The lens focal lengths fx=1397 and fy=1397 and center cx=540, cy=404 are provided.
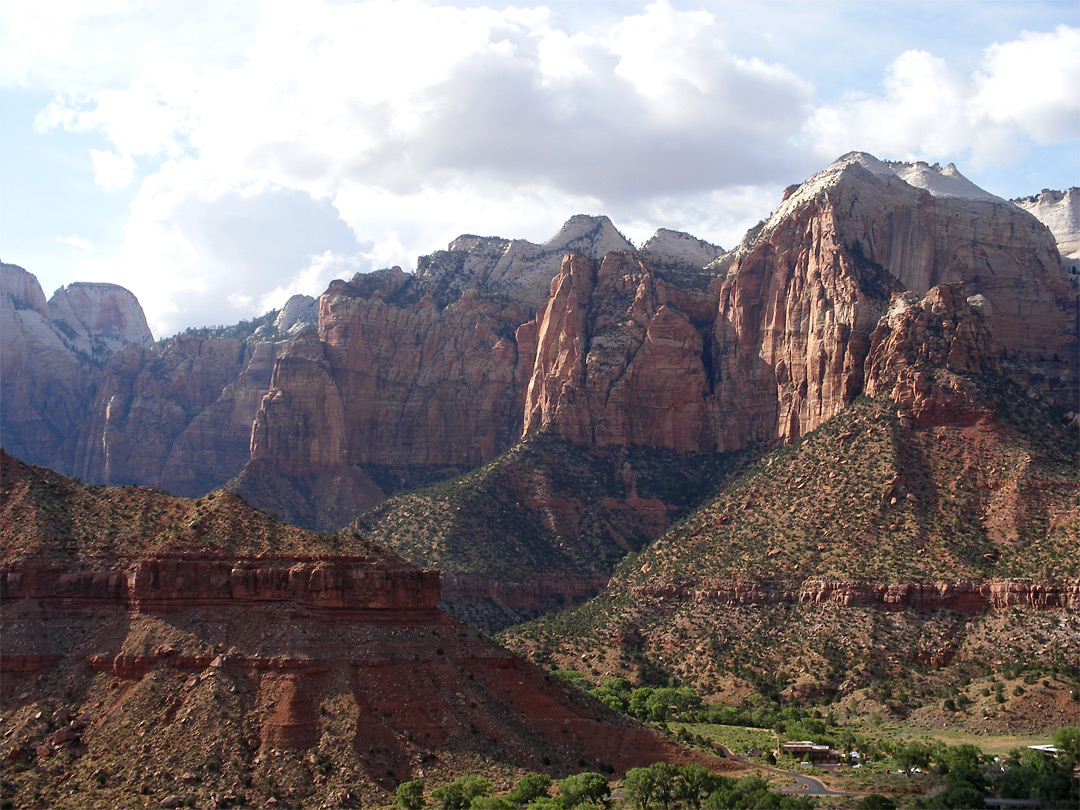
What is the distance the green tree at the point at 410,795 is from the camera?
71.5 meters

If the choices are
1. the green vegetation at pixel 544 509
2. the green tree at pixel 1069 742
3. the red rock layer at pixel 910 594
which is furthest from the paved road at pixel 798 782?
the green vegetation at pixel 544 509

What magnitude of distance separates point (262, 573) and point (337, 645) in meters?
6.43

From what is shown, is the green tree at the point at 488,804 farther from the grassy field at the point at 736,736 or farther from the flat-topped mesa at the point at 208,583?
the grassy field at the point at 736,736

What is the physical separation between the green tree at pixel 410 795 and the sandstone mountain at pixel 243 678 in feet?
3.37

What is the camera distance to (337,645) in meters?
81.0

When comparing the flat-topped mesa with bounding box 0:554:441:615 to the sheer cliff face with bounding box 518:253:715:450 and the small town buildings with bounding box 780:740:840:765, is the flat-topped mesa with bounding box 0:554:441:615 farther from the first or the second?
the sheer cliff face with bounding box 518:253:715:450

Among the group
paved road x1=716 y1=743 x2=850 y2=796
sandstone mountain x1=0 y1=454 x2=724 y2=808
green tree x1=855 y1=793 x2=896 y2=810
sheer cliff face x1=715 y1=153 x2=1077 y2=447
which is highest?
sheer cliff face x1=715 y1=153 x2=1077 y2=447

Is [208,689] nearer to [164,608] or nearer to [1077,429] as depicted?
[164,608]

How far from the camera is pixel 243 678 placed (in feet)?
257

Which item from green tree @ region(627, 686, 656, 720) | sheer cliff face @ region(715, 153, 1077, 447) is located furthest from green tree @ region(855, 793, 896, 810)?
sheer cliff face @ region(715, 153, 1077, 447)

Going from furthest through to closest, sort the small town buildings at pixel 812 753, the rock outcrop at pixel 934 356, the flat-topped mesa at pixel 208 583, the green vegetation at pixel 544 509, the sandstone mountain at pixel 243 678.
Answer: the green vegetation at pixel 544 509 → the rock outcrop at pixel 934 356 → the small town buildings at pixel 812 753 → the flat-topped mesa at pixel 208 583 → the sandstone mountain at pixel 243 678

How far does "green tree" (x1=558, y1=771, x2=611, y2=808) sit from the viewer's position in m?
73.8

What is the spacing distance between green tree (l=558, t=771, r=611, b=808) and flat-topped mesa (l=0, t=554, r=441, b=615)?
52.0ft

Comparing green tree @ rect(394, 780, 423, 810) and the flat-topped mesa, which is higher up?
the flat-topped mesa
